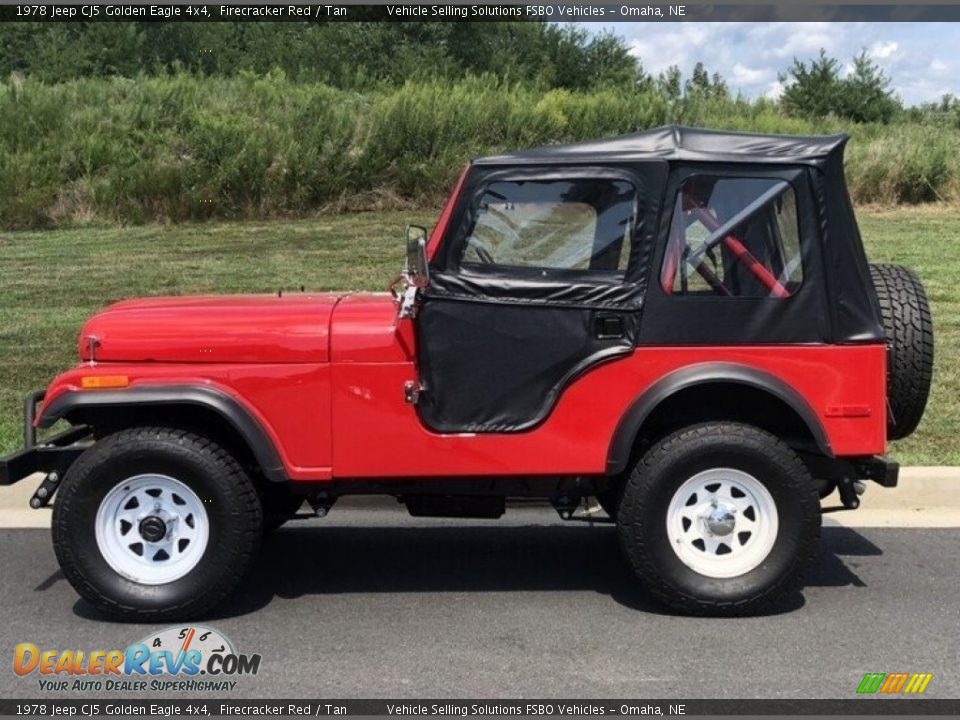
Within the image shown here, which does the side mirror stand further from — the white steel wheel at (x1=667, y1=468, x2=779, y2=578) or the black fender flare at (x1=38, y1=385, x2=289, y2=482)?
the white steel wheel at (x1=667, y1=468, x2=779, y2=578)

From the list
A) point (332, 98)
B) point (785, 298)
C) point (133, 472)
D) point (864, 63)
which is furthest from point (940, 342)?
point (864, 63)

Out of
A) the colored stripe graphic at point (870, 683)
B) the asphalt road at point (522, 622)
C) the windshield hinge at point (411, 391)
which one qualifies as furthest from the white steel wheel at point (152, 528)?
the colored stripe graphic at point (870, 683)

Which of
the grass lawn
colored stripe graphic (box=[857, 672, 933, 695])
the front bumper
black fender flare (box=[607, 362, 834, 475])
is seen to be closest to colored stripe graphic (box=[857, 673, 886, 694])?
colored stripe graphic (box=[857, 672, 933, 695])

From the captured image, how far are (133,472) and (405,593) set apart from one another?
4.44 ft

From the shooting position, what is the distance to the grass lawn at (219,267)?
30.7 ft

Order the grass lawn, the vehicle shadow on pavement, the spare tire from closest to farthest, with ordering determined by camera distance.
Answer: the spare tire < the vehicle shadow on pavement < the grass lawn

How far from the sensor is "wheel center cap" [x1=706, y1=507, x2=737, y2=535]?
477cm

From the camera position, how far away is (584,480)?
4.93 meters

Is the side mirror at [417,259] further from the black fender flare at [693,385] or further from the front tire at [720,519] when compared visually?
the front tire at [720,519]

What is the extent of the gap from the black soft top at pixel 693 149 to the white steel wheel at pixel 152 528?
196cm

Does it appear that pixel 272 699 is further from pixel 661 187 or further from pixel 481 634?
pixel 661 187

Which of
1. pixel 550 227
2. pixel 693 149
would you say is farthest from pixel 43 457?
pixel 693 149

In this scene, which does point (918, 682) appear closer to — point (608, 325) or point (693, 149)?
point (608, 325)

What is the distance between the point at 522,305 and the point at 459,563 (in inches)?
60.7
